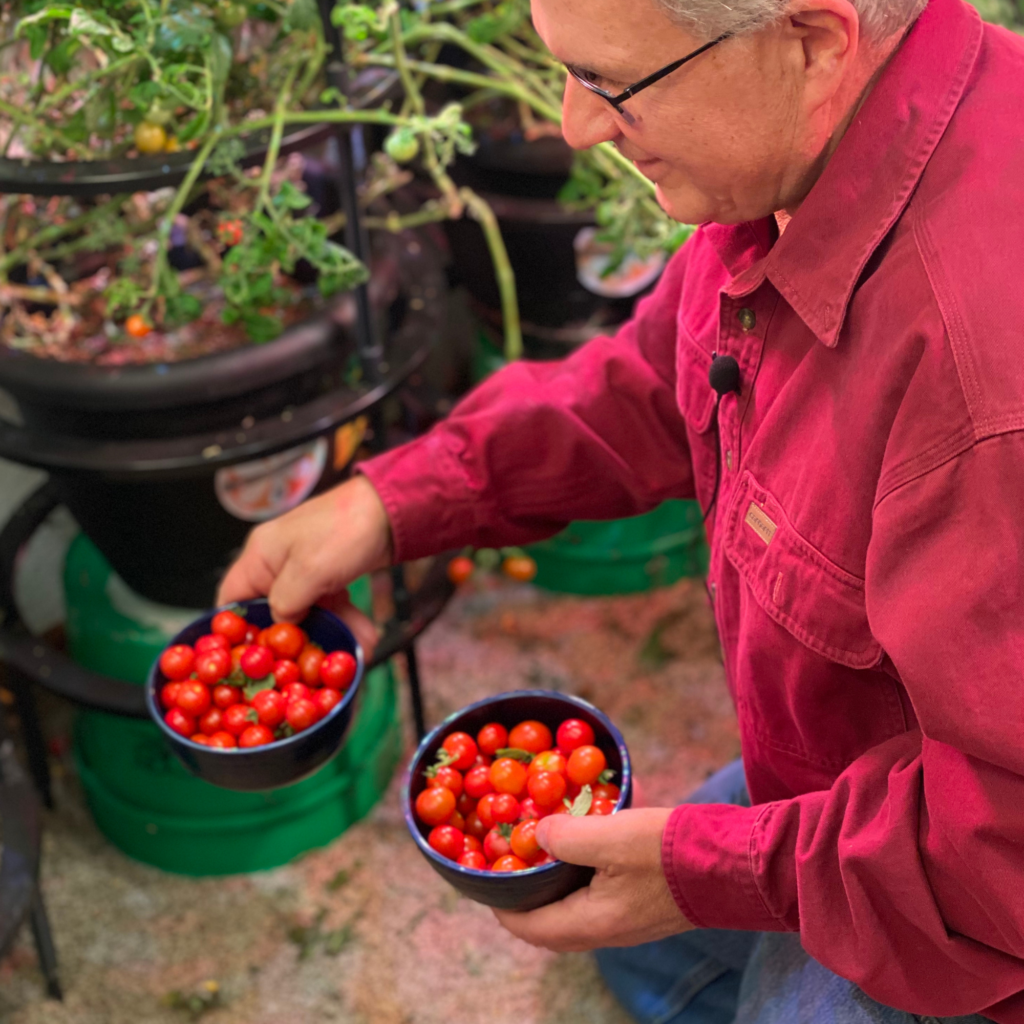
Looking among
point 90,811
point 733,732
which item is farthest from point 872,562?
point 90,811

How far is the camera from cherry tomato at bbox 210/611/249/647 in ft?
3.49

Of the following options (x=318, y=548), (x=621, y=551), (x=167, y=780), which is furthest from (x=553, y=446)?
(x=621, y=551)

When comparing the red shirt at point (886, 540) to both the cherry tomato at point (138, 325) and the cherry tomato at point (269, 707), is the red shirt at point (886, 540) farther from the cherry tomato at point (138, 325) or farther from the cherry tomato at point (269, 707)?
the cherry tomato at point (138, 325)

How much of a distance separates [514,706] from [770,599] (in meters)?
0.31

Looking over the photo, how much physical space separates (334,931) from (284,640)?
632mm

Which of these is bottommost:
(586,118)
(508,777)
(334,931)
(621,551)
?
(334,931)

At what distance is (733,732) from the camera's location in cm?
176

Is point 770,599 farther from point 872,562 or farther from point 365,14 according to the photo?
point 365,14

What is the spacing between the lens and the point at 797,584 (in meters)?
0.77

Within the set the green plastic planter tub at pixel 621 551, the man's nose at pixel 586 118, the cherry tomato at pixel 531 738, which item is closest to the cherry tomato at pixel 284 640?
the cherry tomato at pixel 531 738

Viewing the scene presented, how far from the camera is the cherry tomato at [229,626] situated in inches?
41.9

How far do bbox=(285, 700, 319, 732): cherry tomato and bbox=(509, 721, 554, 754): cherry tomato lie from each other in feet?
0.59

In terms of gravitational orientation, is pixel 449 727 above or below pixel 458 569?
above

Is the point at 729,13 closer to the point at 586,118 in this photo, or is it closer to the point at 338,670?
the point at 586,118
